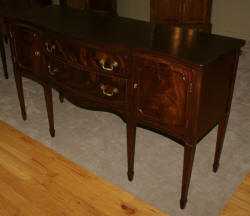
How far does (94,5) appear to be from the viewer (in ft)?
16.8

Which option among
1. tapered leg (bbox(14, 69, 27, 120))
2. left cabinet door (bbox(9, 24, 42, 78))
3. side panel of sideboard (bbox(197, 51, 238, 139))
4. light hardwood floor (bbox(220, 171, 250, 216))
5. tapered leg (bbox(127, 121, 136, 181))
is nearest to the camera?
side panel of sideboard (bbox(197, 51, 238, 139))

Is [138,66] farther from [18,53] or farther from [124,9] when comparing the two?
[124,9]

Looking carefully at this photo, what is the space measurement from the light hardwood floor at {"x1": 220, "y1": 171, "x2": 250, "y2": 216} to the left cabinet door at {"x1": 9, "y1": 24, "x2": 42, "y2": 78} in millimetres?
1611

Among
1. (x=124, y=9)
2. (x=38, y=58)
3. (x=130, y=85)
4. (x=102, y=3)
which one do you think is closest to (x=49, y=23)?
(x=38, y=58)

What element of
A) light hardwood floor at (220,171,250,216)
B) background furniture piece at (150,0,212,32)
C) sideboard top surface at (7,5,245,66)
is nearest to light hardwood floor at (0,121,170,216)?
light hardwood floor at (220,171,250,216)

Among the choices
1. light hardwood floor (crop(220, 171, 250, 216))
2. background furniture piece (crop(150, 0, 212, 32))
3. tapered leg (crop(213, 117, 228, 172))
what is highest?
background furniture piece (crop(150, 0, 212, 32))

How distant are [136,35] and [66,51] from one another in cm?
47

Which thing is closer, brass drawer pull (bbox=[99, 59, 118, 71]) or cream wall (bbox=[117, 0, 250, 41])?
brass drawer pull (bbox=[99, 59, 118, 71])

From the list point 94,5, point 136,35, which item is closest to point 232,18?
point 94,5

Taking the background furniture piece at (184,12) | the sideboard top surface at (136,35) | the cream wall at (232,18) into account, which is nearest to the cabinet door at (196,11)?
the background furniture piece at (184,12)

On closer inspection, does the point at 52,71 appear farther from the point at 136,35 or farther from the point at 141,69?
the point at 141,69

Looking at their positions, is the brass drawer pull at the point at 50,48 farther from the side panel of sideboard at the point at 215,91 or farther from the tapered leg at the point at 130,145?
the side panel of sideboard at the point at 215,91

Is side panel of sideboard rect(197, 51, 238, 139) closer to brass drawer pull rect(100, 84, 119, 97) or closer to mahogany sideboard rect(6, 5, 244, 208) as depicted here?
mahogany sideboard rect(6, 5, 244, 208)

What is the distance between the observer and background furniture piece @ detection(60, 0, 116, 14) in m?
5.04
